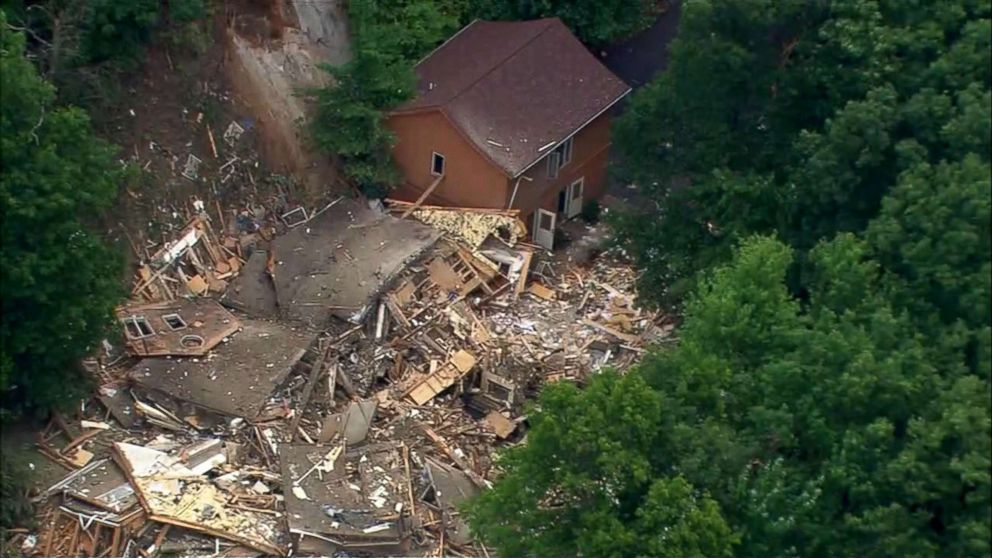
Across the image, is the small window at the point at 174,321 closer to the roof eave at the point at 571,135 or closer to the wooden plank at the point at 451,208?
the wooden plank at the point at 451,208

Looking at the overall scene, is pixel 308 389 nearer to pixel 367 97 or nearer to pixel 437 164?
pixel 437 164

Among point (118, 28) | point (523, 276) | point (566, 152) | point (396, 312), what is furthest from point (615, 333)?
point (118, 28)

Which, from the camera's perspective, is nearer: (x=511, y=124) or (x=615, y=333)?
(x=615, y=333)

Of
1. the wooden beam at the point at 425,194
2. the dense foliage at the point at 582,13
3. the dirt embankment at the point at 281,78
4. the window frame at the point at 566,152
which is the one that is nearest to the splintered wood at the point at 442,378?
the wooden beam at the point at 425,194

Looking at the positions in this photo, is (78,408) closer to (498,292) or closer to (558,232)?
(498,292)

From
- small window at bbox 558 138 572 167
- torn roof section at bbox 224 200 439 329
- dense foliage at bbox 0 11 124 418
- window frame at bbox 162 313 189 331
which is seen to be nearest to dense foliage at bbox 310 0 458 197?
torn roof section at bbox 224 200 439 329

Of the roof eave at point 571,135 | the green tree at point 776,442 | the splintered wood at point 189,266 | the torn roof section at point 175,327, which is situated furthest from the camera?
the roof eave at point 571,135

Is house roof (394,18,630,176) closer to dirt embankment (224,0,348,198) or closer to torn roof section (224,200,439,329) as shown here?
dirt embankment (224,0,348,198)
